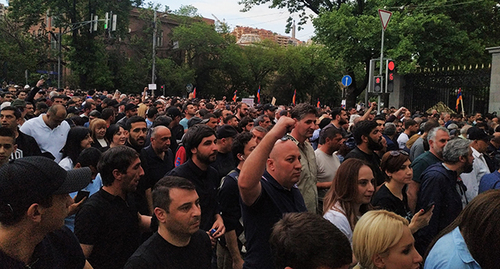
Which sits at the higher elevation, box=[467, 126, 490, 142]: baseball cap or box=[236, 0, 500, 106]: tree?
box=[236, 0, 500, 106]: tree

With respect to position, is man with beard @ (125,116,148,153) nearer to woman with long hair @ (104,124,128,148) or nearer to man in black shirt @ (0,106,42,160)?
woman with long hair @ (104,124,128,148)

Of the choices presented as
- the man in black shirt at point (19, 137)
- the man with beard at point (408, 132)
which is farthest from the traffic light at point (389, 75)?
the man in black shirt at point (19, 137)

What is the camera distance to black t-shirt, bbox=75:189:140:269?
3.48 metres

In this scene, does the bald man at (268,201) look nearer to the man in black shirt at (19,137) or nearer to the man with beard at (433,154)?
the man with beard at (433,154)

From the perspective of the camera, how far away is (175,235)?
10.1 feet

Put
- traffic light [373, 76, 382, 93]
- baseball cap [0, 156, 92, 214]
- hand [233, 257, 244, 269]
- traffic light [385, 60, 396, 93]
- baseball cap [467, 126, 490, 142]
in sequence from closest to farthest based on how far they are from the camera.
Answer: baseball cap [0, 156, 92, 214] → hand [233, 257, 244, 269] → baseball cap [467, 126, 490, 142] → traffic light [385, 60, 396, 93] → traffic light [373, 76, 382, 93]

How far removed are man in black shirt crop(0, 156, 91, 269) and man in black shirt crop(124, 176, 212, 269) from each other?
67cm

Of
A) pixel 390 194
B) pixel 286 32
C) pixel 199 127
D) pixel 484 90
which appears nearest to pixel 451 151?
pixel 390 194

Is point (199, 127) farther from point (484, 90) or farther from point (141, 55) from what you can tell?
point (141, 55)

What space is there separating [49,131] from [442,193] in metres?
5.80

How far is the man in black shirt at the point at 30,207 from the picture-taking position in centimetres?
219

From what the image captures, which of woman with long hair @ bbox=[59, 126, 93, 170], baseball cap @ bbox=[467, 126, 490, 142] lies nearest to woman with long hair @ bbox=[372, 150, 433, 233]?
baseball cap @ bbox=[467, 126, 490, 142]

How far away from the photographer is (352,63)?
2655 centimetres

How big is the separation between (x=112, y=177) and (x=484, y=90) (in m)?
20.2
